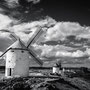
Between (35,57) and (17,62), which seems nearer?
(17,62)

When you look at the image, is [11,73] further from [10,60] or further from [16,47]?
[16,47]

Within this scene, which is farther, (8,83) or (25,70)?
(25,70)

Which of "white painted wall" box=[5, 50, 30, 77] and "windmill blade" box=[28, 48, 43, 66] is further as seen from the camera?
"windmill blade" box=[28, 48, 43, 66]

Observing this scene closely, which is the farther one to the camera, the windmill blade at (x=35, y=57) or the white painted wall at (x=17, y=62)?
the windmill blade at (x=35, y=57)

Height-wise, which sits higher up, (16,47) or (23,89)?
(16,47)

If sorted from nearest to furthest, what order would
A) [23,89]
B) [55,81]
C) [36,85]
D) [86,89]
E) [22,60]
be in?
[23,89] < [36,85] < [55,81] < [86,89] < [22,60]

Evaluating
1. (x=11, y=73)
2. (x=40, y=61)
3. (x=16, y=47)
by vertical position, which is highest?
(x=16, y=47)

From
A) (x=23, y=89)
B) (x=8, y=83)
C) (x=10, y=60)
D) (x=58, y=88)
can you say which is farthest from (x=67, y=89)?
(x=10, y=60)

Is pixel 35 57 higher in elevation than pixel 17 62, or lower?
higher

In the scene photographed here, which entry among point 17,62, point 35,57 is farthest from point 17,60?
point 35,57

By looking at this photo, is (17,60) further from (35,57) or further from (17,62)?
(35,57)

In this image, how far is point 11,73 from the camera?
2652 cm

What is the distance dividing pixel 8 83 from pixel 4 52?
871cm

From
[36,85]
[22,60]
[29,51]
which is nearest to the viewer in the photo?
[36,85]
